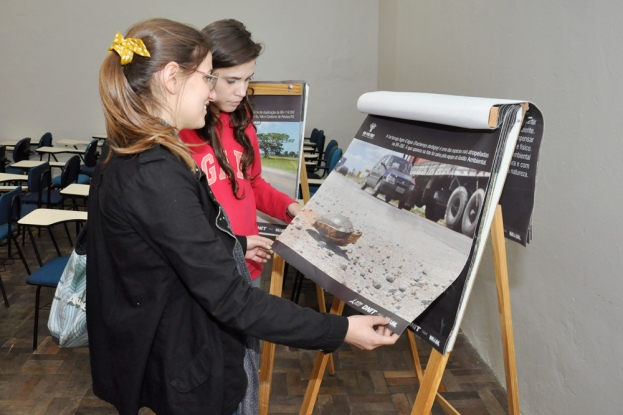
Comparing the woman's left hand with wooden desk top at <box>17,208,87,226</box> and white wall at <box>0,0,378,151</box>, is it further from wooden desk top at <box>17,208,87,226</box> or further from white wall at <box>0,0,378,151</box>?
white wall at <box>0,0,378,151</box>

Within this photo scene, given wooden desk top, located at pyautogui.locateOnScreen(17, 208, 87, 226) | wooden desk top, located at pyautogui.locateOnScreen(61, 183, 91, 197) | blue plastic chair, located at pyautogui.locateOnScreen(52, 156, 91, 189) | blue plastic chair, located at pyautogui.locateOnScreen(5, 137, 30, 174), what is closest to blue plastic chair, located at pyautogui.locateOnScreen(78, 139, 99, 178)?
blue plastic chair, located at pyautogui.locateOnScreen(52, 156, 91, 189)

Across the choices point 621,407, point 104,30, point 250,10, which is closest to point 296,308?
point 621,407

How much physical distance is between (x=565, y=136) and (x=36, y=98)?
22.8 feet

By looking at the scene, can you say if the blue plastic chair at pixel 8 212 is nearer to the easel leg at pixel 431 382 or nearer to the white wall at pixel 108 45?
the easel leg at pixel 431 382

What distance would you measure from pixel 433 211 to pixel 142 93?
773mm

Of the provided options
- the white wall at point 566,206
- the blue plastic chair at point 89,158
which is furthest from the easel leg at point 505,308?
the blue plastic chair at point 89,158

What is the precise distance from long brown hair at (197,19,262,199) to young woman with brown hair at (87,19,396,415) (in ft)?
1.42

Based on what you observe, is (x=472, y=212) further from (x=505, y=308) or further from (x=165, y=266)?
(x=165, y=266)

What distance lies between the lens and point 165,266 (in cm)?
99

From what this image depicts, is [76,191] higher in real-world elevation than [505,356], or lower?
higher

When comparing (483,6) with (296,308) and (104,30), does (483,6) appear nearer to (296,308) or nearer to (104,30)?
(296,308)

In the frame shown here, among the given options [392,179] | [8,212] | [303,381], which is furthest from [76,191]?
[392,179]

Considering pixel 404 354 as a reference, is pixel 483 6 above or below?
above

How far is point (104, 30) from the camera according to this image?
6.57 m
